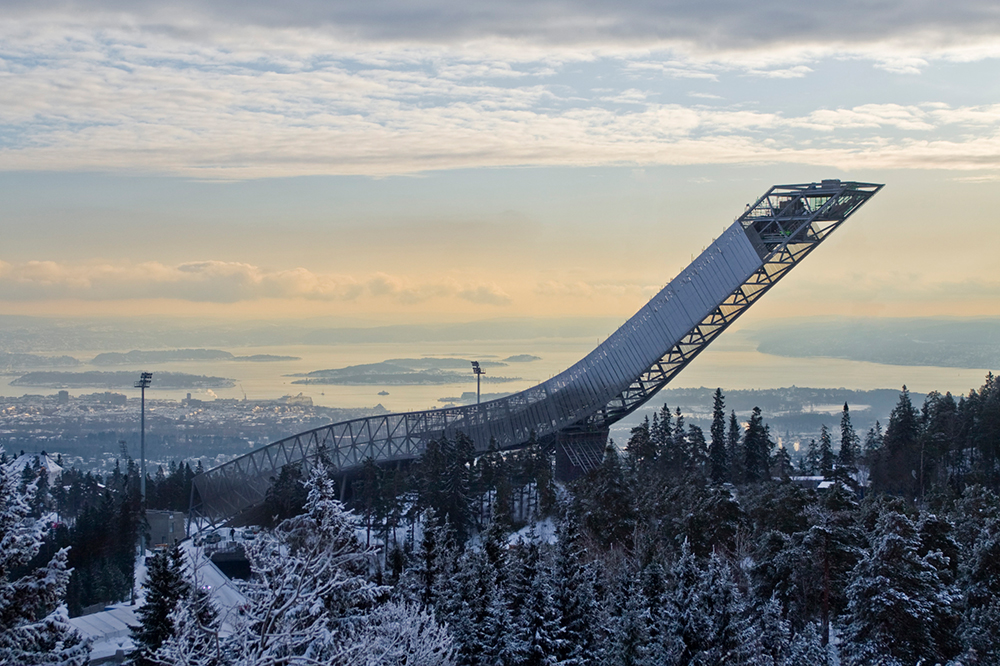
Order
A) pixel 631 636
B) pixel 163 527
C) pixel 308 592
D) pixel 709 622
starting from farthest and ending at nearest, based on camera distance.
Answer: pixel 163 527
pixel 631 636
pixel 709 622
pixel 308 592

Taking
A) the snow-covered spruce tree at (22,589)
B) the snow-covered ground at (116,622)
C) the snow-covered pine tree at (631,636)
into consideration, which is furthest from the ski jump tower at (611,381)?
the snow-covered spruce tree at (22,589)

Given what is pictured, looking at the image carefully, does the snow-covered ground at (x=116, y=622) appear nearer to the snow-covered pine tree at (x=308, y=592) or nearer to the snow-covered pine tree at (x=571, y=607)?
the snow-covered pine tree at (x=571, y=607)

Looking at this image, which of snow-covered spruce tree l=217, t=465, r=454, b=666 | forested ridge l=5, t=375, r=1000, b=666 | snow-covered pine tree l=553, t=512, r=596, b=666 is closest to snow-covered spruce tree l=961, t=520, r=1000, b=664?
forested ridge l=5, t=375, r=1000, b=666

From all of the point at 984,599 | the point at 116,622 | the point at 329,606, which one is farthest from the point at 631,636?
the point at 116,622

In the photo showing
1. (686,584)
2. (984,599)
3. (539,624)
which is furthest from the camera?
(984,599)

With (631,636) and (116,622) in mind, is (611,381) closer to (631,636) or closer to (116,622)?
(116,622)

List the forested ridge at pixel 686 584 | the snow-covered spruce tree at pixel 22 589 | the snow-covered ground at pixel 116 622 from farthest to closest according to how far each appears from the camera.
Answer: the snow-covered ground at pixel 116 622
the forested ridge at pixel 686 584
the snow-covered spruce tree at pixel 22 589
